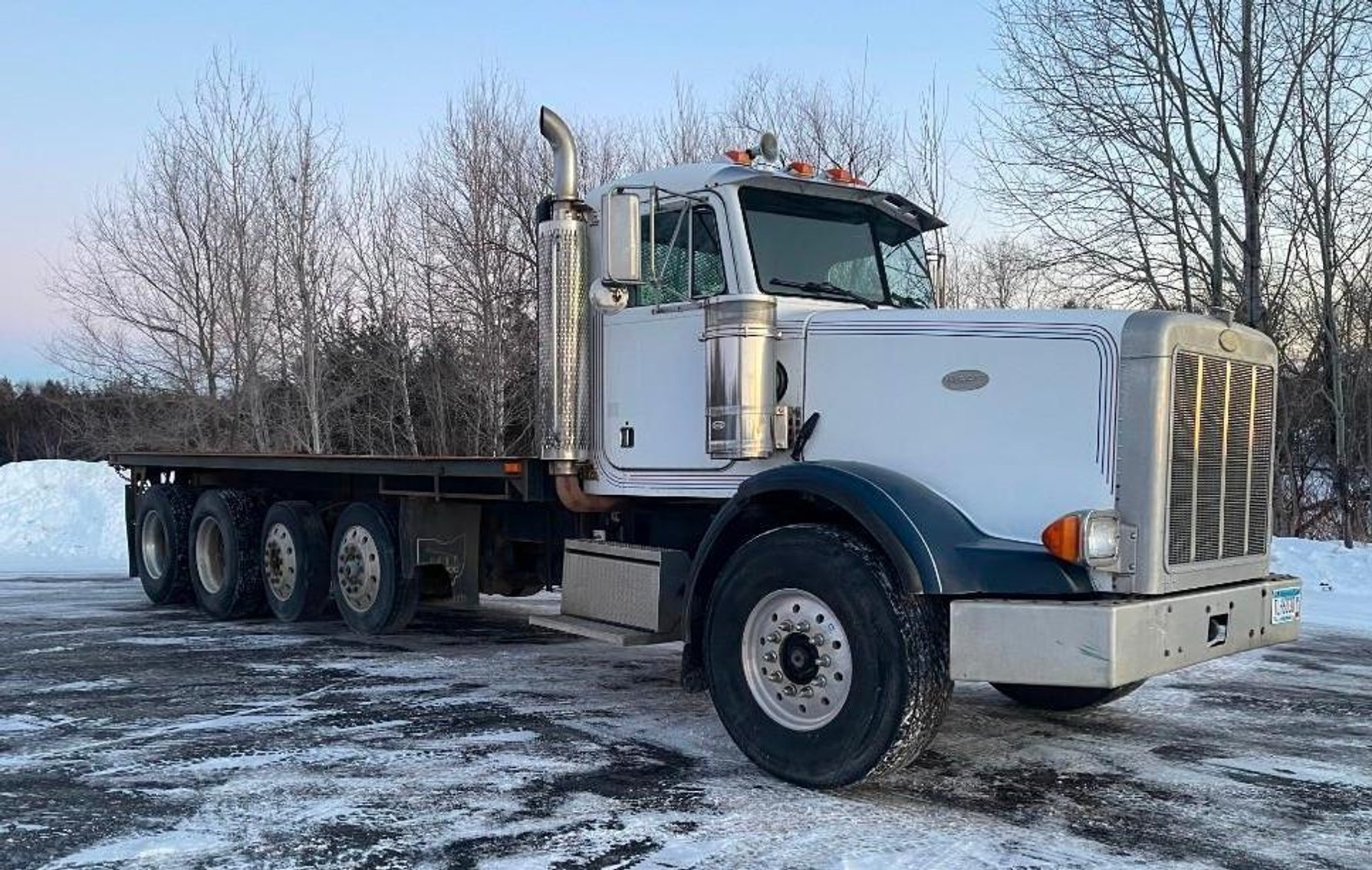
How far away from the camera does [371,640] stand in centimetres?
903

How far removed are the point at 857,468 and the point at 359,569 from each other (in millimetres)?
5095

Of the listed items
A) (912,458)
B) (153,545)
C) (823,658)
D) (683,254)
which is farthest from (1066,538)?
(153,545)

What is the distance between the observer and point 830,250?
6355mm

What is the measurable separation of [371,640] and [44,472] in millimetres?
14037

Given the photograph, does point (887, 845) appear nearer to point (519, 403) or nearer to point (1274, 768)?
point (1274, 768)

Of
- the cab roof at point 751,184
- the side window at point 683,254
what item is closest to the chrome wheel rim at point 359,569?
the cab roof at point 751,184

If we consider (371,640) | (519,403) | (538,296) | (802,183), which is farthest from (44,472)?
(802,183)

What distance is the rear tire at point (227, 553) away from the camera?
10.0 metres

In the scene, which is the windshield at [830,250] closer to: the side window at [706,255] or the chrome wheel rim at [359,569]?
the side window at [706,255]

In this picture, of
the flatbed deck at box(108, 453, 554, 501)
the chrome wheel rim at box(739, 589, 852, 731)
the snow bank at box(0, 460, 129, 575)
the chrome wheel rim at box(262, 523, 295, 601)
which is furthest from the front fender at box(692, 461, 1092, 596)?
the snow bank at box(0, 460, 129, 575)

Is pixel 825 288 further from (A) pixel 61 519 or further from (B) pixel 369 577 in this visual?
(A) pixel 61 519

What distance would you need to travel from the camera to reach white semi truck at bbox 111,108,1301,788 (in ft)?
15.6

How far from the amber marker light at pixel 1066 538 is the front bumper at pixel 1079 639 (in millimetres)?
188

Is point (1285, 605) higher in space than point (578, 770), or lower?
higher
